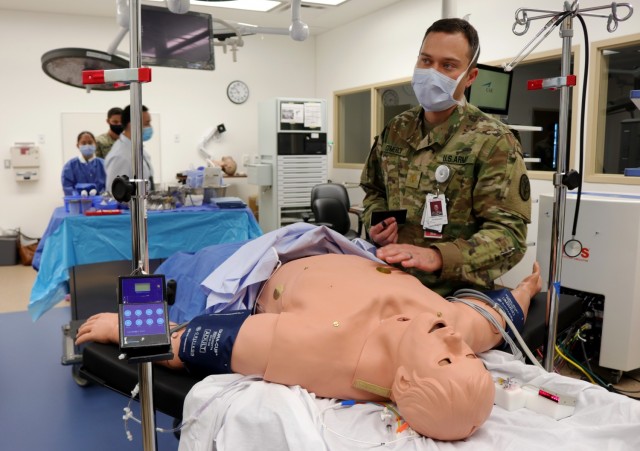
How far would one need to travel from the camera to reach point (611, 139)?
3.90 metres

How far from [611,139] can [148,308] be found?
12.3 feet

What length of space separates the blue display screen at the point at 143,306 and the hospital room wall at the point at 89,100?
4.58 meters

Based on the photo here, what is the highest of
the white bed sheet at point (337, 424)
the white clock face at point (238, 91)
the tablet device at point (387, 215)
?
the white clock face at point (238, 91)

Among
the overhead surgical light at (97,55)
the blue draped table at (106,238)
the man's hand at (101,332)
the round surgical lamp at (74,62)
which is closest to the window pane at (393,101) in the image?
the overhead surgical light at (97,55)

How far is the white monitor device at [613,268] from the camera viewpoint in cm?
273

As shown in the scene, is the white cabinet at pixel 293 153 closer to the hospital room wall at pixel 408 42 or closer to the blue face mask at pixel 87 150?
the hospital room wall at pixel 408 42

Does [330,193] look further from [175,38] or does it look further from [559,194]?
[559,194]

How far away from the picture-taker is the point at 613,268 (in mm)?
2791

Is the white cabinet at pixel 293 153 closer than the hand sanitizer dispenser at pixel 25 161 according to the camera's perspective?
Yes

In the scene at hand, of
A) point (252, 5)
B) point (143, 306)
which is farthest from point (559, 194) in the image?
point (252, 5)

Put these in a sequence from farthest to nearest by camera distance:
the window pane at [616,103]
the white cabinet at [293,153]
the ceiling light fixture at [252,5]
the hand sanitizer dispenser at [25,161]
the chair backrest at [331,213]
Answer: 1. the hand sanitizer dispenser at [25,161]
2. the white cabinet at [293,153]
3. the ceiling light fixture at [252,5]
4. the chair backrest at [331,213]
5. the window pane at [616,103]

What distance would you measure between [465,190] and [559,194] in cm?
41

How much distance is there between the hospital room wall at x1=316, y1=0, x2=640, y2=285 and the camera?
3.99 meters

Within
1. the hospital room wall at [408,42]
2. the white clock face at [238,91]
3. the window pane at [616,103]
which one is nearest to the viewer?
the window pane at [616,103]
